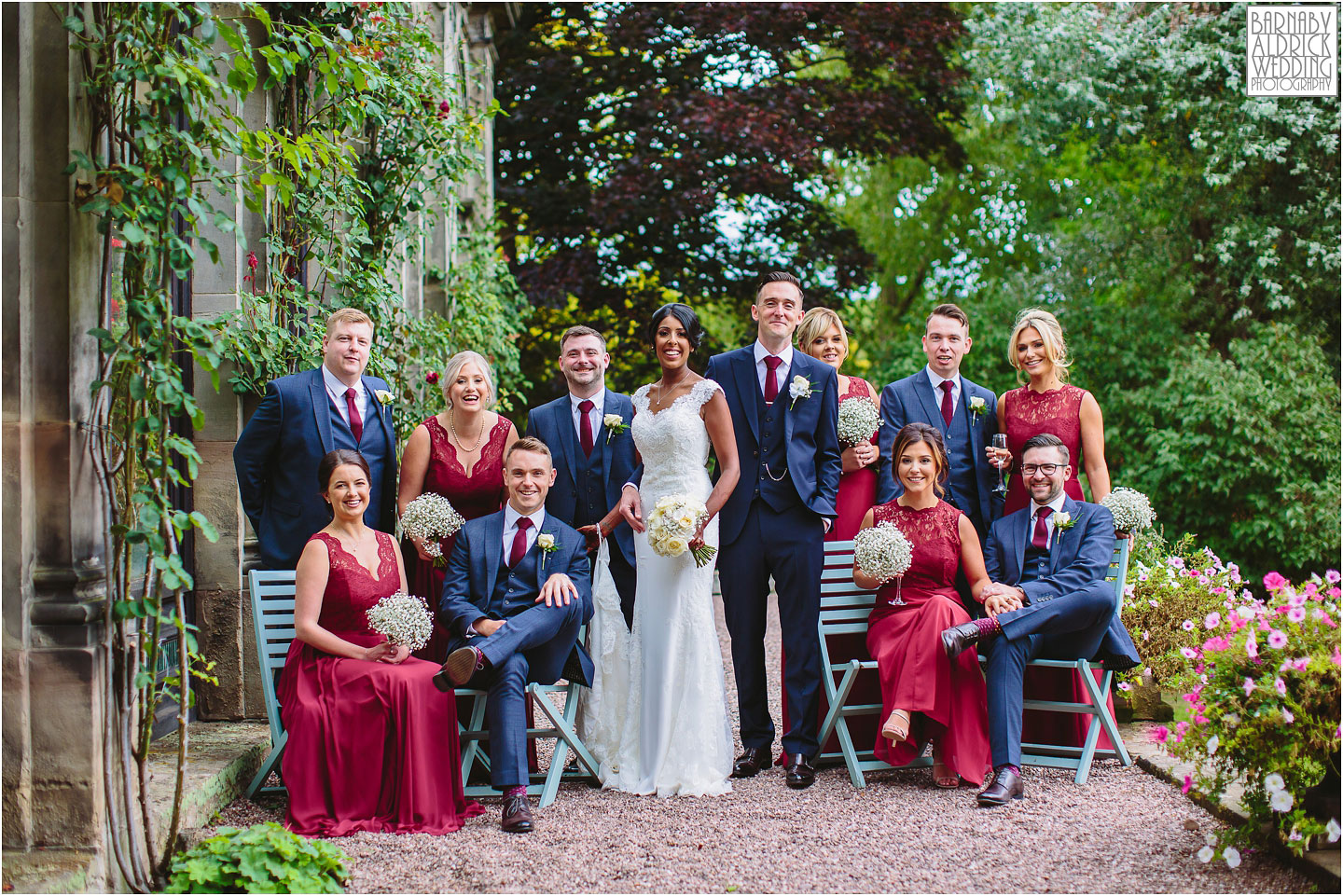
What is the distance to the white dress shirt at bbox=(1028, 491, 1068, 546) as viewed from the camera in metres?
5.22

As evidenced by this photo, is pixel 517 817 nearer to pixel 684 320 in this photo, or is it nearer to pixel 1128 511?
pixel 684 320

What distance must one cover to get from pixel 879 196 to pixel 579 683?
13516 mm

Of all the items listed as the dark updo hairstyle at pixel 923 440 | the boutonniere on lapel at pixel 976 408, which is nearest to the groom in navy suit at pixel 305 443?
the dark updo hairstyle at pixel 923 440

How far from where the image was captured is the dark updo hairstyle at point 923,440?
5242 mm

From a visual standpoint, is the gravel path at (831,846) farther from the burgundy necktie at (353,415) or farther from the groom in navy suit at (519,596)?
the burgundy necktie at (353,415)

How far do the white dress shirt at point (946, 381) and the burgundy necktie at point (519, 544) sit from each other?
2224 mm

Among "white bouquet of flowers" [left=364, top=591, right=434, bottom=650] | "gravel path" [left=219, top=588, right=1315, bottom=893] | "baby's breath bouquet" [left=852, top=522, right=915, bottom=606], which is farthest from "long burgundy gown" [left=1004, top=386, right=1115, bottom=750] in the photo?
"white bouquet of flowers" [left=364, top=591, right=434, bottom=650]

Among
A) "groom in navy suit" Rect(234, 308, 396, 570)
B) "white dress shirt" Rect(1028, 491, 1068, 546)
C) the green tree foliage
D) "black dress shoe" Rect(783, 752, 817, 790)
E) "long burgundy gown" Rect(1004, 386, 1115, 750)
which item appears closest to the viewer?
"black dress shoe" Rect(783, 752, 817, 790)

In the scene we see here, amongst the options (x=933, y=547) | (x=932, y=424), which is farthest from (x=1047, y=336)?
(x=933, y=547)

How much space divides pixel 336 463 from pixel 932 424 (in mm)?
2923

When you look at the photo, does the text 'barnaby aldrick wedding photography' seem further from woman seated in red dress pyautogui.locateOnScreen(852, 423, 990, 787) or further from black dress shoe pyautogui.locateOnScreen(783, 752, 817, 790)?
black dress shoe pyautogui.locateOnScreen(783, 752, 817, 790)

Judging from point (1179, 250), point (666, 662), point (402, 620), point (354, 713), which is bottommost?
point (354, 713)

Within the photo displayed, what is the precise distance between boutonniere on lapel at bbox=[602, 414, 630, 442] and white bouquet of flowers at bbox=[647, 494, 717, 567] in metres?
0.63

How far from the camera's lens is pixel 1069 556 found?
5.14 m
